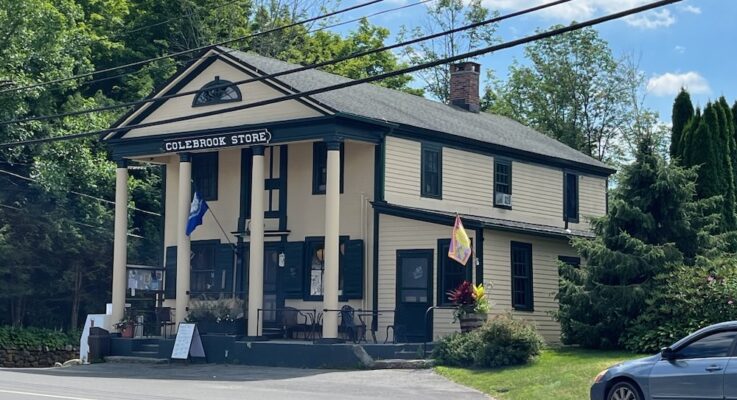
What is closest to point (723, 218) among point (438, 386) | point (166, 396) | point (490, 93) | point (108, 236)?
point (438, 386)

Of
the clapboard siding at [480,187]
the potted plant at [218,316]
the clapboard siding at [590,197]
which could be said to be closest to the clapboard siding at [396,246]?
the clapboard siding at [480,187]

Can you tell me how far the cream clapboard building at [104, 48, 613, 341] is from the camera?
30.0 m

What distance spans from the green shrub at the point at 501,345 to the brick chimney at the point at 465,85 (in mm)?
16103

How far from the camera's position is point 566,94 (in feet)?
197

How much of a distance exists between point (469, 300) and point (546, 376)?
17.4 ft

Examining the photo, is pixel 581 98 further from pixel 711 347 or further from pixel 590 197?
pixel 711 347

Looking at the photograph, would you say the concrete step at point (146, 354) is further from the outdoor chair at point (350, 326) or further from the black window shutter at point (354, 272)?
the black window shutter at point (354, 272)

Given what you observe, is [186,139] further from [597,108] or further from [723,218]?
[597,108]

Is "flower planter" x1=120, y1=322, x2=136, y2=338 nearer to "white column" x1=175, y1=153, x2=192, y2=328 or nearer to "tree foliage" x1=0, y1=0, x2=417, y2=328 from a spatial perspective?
"white column" x1=175, y1=153, x2=192, y2=328

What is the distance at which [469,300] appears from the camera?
27422mm

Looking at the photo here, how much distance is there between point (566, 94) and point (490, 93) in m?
6.22

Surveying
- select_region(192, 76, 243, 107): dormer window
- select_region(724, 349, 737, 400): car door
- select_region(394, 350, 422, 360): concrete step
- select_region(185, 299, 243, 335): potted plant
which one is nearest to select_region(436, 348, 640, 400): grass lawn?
select_region(394, 350, 422, 360): concrete step

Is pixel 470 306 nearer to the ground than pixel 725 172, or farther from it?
nearer to the ground

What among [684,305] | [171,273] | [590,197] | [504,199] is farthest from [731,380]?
[590,197]
